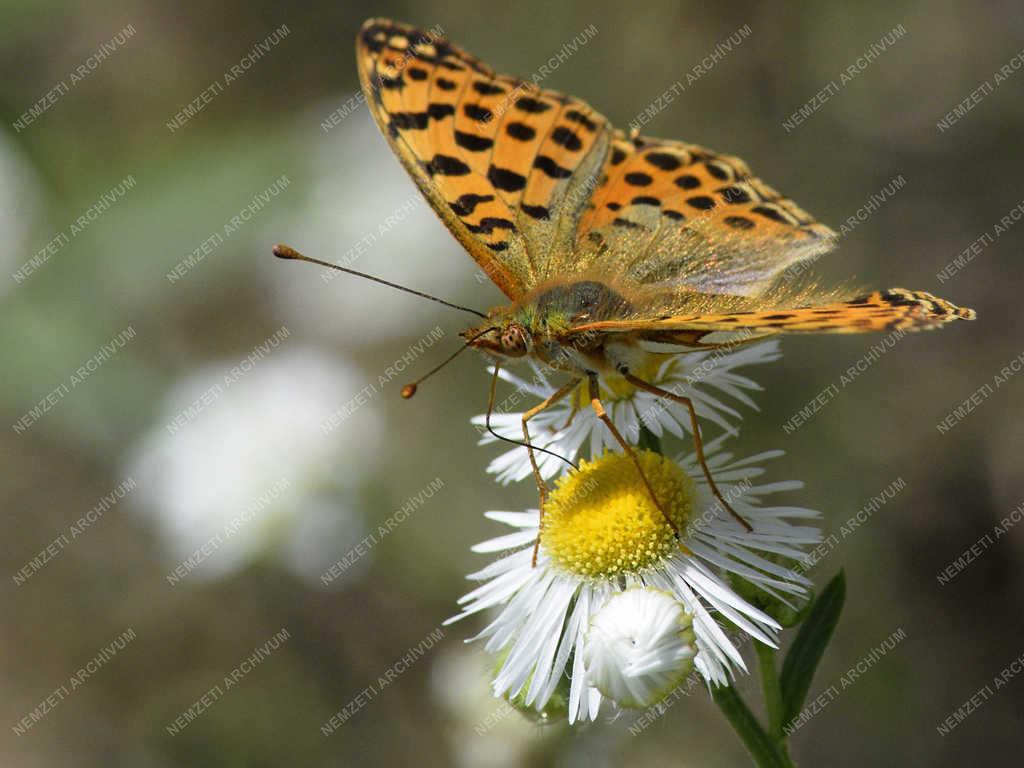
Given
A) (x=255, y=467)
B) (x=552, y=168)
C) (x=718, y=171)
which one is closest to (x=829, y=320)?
(x=718, y=171)

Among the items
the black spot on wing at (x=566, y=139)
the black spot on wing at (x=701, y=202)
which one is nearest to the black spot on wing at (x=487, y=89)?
the black spot on wing at (x=566, y=139)

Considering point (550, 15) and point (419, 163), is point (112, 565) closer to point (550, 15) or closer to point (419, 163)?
point (419, 163)

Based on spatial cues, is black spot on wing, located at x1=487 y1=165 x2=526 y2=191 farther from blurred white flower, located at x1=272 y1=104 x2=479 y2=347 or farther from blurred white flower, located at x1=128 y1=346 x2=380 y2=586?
blurred white flower, located at x1=272 y1=104 x2=479 y2=347

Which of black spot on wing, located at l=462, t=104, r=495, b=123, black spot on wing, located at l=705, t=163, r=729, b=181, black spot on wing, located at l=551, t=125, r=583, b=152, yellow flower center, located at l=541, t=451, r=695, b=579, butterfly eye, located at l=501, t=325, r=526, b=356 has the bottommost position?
yellow flower center, located at l=541, t=451, r=695, b=579

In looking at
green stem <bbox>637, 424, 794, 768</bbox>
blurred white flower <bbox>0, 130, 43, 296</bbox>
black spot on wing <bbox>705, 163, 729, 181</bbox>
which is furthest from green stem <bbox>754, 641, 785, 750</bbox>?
blurred white flower <bbox>0, 130, 43, 296</bbox>

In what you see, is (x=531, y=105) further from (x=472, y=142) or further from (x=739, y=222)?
(x=739, y=222)

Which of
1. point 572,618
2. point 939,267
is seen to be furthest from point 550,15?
point 572,618
